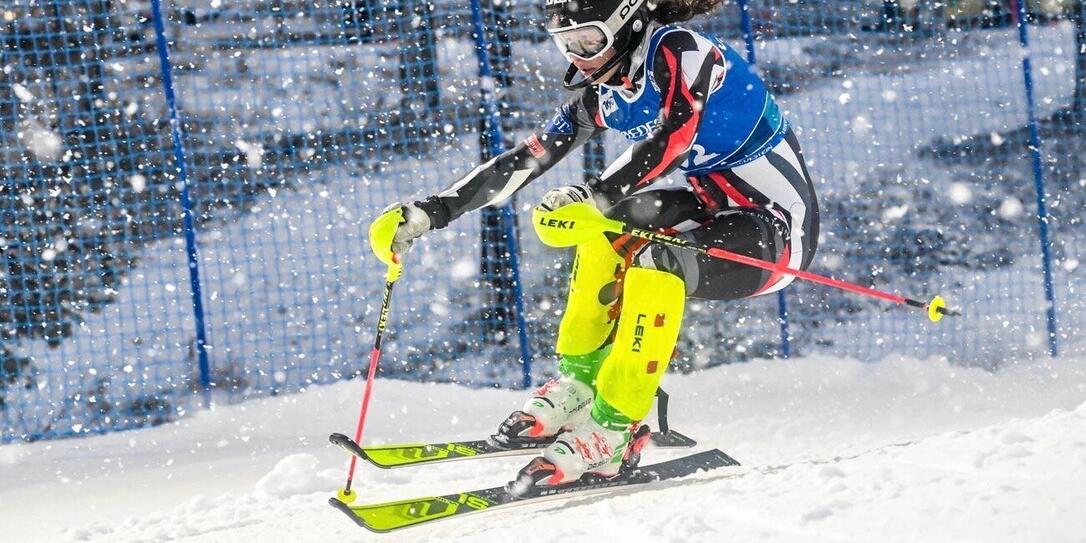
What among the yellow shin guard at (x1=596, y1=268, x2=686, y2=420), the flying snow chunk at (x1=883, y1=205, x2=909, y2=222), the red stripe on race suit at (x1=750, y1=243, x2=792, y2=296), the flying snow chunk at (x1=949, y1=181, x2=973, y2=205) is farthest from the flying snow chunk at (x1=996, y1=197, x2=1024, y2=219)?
the yellow shin guard at (x1=596, y1=268, x2=686, y2=420)

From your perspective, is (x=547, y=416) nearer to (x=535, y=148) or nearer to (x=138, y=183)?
(x=535, y=148)

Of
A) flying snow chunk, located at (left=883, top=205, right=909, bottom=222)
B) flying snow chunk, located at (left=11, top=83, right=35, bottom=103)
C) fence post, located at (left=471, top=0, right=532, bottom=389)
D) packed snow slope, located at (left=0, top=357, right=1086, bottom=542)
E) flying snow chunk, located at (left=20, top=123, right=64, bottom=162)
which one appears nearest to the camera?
packed snow slope, located at (left=0, top=357, right=1086, bottom=542)

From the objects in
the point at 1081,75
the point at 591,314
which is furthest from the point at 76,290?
the point at 1081,75

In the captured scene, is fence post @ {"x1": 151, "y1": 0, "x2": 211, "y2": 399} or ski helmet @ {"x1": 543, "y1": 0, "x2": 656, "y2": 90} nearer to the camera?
ski helmet @ {"x1": 543, "y1": 0, "x2": 656, "y2": 90}

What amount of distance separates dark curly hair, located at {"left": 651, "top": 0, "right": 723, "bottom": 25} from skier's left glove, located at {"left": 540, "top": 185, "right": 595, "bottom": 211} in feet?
2.37

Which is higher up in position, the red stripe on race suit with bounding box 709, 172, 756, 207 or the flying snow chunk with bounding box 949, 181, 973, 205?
the red stripe on race suit with bounding box 709, 172, 756, 207

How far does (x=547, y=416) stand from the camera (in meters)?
4.19

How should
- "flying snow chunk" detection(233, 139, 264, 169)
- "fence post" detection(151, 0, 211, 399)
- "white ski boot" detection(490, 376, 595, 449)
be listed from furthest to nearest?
"flying snow chunk" detection(233, 139, 264, 169) → "fence post" detection(151, 0, 211, 399) → "white ski boot" detection(490, 376, 595, 449)

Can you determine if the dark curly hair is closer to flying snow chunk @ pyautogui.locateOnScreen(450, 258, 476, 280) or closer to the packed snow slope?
the packed snow slope

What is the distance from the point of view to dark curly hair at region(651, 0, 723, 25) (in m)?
4.06

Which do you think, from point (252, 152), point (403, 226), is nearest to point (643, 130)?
point (403, 226)

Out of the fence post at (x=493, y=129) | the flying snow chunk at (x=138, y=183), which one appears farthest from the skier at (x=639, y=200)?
the flying snow chunk at (x=138, y=183)

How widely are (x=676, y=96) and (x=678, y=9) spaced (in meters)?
0.51

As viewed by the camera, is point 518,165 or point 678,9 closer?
point 678,9
